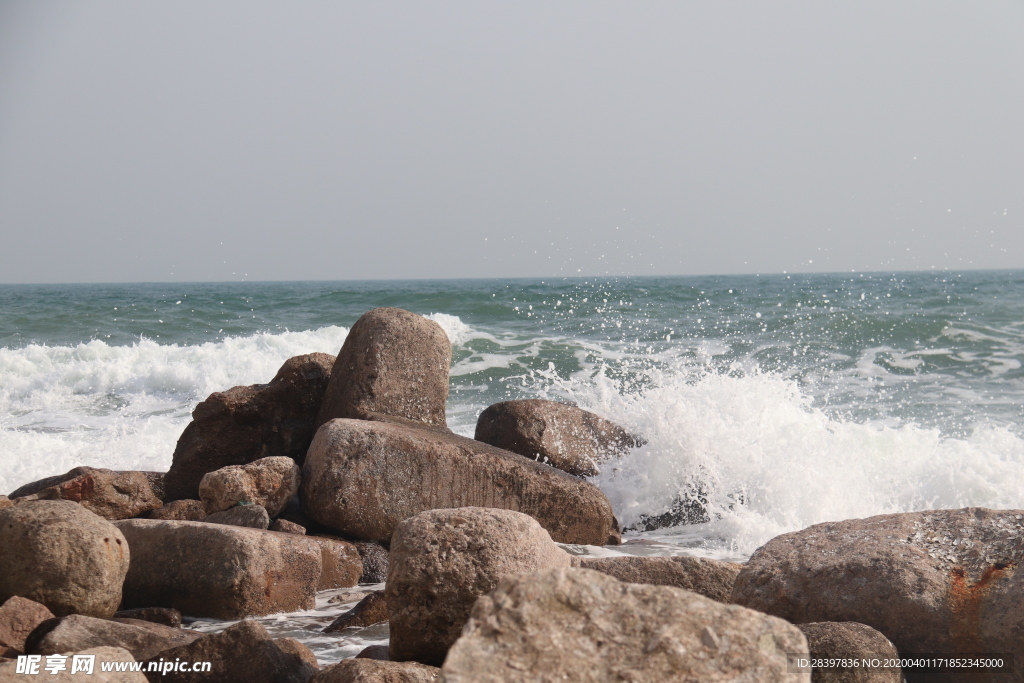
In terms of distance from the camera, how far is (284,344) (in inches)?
575

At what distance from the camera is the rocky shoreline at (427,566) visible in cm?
143

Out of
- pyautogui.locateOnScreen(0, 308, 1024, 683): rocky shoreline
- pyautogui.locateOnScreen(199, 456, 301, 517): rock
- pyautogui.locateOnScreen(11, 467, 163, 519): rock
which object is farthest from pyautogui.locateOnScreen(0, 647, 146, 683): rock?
pyautogui.locateOnScreen(11, 467, 163, 519): rock

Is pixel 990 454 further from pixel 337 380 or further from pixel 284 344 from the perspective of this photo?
pixel 284 344

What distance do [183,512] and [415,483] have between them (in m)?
1.31

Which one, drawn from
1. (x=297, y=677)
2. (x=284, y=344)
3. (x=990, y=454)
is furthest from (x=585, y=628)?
(x=284, y=344)

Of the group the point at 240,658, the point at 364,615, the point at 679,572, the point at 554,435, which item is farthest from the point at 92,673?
the point at 554,435

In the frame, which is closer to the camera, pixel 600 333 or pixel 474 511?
pixel 474 511

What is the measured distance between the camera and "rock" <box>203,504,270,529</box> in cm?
433

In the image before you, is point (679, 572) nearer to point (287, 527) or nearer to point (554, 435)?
point (287, 527)

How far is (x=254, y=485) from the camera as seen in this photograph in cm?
464

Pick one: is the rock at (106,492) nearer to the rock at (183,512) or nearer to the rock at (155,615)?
the rock at (183,512)

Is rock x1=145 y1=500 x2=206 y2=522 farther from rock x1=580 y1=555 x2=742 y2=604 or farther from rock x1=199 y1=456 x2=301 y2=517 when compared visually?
rock x1=580 y1=555 x2=742 y2=604

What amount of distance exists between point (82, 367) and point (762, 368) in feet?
33.8

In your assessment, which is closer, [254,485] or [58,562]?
[58,562]
